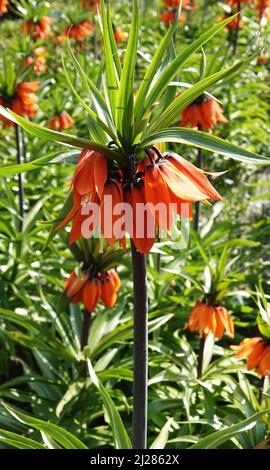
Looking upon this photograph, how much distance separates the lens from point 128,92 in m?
0.99

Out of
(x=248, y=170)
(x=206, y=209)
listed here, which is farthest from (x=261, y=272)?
(x=248, y=170)

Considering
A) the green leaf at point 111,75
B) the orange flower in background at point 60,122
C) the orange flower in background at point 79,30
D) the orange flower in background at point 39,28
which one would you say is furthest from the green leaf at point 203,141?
the orange flower in background at point 79,30

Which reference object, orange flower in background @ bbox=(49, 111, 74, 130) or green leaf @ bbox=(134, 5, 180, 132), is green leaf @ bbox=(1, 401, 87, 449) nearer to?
green leaf @ bbox=(134, 5, 180, 132)

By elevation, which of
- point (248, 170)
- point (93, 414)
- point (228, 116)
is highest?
point (228, 116)

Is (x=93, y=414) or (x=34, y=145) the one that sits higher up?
(x=34, y=145)

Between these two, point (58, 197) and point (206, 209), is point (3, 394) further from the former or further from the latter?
point (206, 209)

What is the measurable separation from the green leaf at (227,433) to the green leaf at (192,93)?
62 cm

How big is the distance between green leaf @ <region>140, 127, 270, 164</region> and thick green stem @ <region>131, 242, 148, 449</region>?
24 centimetres

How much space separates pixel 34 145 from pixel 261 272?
1.79m

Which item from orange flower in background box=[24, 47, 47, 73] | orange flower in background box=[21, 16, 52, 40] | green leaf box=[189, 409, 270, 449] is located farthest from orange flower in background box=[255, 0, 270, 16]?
green leaf box=[189, 409, 270, 449]

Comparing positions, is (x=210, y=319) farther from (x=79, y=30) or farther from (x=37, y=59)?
(x=79, y=30)

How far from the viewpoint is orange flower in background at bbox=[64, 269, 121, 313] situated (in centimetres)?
179

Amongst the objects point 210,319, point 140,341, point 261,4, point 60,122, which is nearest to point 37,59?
point 60,122
